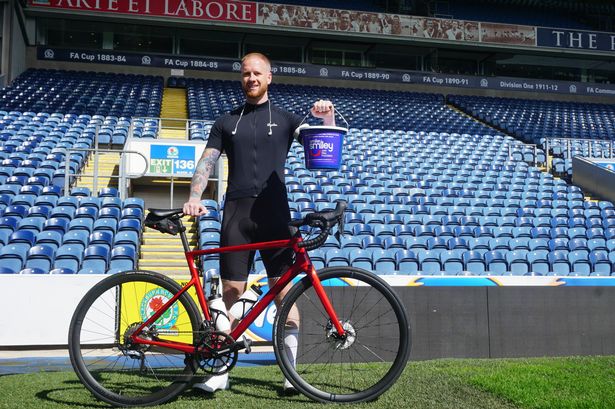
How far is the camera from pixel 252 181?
11.4ft

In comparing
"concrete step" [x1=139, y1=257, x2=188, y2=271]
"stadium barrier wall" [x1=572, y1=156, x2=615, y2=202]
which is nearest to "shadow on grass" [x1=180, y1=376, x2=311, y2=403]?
"concrete step" [x1=139, y1=257, x2=188, y2=271]

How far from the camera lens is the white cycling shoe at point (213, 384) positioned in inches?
131

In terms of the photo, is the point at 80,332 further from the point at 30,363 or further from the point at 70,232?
the point at 70,232

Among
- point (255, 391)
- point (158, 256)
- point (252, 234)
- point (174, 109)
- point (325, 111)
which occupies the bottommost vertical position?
point (255, 391)

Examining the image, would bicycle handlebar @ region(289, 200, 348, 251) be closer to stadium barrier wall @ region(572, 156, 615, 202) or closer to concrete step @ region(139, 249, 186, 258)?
concrete step @ region(139, 249, 186, 258)

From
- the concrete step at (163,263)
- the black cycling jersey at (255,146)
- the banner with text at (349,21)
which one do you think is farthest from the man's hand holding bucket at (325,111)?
the banner with text at (349,21)

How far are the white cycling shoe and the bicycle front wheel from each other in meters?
0.45

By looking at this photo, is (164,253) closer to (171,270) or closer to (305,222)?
(171,270)

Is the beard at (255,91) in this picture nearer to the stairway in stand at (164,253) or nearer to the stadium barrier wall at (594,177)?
the stairway in stand at (164,253)

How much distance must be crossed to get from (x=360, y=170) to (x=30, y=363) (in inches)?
394

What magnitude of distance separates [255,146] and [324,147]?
419 mm

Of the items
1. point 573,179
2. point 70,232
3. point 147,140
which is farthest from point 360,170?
point 70,232

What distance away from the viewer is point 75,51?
2411 cm

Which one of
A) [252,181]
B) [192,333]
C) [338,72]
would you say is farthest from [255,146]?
[338,72]
